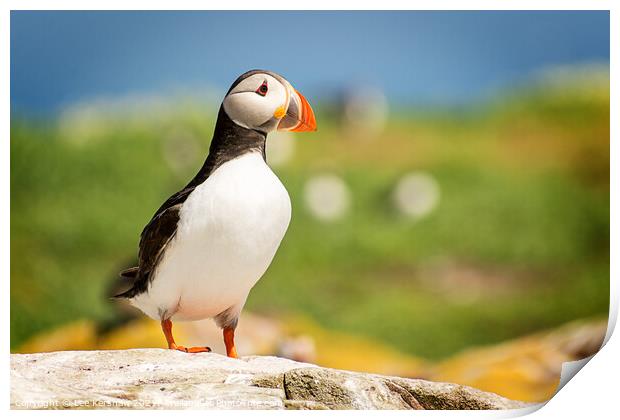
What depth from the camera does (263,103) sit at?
159 inches

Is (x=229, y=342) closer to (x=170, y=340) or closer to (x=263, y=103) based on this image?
(x=170, y=340)

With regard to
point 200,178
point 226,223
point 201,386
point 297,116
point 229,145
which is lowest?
point 201,386

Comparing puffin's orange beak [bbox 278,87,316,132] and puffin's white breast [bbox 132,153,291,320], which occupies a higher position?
puffin's orange beak [bbox 278,87,316,132]

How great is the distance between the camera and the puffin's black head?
13.2 feet

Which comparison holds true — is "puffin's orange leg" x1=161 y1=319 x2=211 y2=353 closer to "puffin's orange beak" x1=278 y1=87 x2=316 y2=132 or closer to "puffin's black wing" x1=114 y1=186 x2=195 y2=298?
"puffin's black wing" x1=114 y1=186 x2=195 y2=298

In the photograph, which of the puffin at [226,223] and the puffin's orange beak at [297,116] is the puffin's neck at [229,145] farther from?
the puffin's orange beak at [297,116]

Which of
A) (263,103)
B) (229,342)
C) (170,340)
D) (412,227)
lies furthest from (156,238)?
(412,227)

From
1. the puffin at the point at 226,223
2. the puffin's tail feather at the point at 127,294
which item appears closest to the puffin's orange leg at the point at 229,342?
the puffin at the point at 226,223

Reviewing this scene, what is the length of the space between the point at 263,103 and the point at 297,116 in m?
0.17

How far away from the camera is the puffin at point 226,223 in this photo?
3883mm

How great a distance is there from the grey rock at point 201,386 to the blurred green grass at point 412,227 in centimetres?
41

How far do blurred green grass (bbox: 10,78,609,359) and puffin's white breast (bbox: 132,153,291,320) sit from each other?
0.47 metres

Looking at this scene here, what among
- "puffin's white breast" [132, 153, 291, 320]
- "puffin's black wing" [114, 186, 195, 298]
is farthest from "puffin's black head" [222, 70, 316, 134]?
"puffin's black wing" [114, 186, 195, 298]
